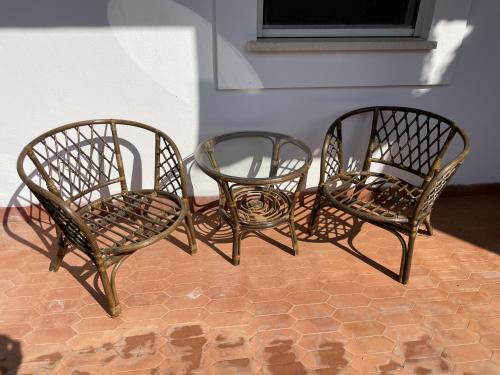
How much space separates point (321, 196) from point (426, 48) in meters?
1.36

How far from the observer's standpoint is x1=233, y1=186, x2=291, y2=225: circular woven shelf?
2838 millimetres

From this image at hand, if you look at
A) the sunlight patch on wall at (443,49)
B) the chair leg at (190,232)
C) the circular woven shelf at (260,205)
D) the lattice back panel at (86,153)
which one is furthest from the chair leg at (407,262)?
the lattice back panel at (86,153)

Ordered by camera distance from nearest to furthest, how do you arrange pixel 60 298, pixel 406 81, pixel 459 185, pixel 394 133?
1. pixel 60 298
2. pixel 406 81
3. pixel 394 133
4. pixel 459 185

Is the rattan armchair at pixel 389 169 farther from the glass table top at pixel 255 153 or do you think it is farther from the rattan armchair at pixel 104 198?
the rattan armchair at pixel 104 198

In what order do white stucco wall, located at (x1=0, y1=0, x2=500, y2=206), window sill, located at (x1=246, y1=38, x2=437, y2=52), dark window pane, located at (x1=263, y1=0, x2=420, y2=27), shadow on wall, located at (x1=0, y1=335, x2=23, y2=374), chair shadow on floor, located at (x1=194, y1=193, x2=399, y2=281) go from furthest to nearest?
1. chair shadow on floor, located at (x1=194, y1=193, x2=399, y2=281)
2. dark window pane, located at (x1=263, y1=0, x2=420, y2=27)
3. window sill, located at (x1=246, y1=38, x2=437, y2=52)
4. white stucco wall, located at (x1=0, y1=0, x2=500, y2=206)
5. shadow on wall, located at (x1=0, y1=335, x2=23, y2=374)

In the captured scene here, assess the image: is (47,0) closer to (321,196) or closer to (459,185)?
(321,196)

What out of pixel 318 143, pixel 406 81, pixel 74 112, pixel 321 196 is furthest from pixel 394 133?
pixel 74 112

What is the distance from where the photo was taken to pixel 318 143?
127 inches

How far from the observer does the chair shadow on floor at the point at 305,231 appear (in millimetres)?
2996

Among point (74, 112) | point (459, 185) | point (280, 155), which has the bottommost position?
point (459, 185)

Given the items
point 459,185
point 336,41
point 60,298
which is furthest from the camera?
Answer: point 459,185

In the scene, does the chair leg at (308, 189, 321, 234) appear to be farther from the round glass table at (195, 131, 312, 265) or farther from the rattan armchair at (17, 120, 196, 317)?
the rattan armchair at (17, 120, 196, 317)

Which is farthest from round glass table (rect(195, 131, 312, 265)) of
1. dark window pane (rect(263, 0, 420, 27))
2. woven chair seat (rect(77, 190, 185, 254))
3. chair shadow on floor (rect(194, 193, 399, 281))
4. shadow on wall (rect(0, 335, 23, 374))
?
shadow on wall (rect(0, 335, 23, 374))

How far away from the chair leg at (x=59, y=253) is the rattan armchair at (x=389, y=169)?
1.80m
